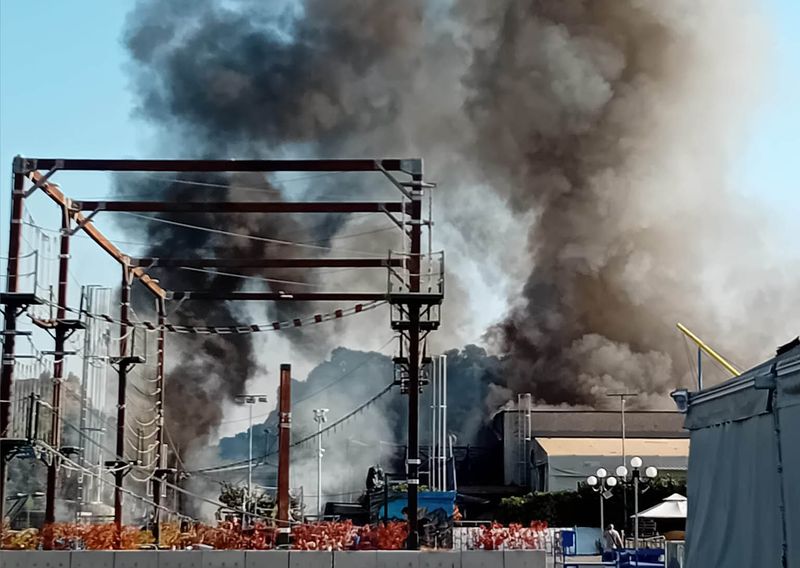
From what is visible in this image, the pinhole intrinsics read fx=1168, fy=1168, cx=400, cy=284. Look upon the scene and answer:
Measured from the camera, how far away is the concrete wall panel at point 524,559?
2477 centimetres

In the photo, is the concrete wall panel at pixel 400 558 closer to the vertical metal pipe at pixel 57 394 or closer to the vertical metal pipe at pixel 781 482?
the vertical metal pipe at pixel 57 394

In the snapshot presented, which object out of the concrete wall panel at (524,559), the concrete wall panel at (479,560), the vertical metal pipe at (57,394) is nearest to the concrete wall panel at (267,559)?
the concrete wall panel at (479,560)

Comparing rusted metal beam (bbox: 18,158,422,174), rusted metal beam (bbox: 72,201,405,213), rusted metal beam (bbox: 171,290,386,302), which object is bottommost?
rusted metal beam (bbox: 171,290,386,302)

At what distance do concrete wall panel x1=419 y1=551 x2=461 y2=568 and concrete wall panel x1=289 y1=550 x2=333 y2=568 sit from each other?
6.43 feet

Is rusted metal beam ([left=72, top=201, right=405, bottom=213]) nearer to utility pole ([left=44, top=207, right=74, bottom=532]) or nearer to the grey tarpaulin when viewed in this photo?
utility pole ([left=44, top=207, right=74, bottom=532])

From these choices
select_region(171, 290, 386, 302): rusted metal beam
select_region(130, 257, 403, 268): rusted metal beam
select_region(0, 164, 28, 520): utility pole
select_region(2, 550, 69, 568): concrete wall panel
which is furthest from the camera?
→ select_region(171, 290, 386, 302): rusted metal beam

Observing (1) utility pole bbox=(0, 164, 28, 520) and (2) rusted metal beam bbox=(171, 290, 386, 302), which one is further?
(2) rusted metal beam bbox=(171, 290, 386, 302)

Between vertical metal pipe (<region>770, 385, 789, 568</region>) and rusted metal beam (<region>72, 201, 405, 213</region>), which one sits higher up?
rusted metal beam (<region>72, 201, 405, 213</region>)

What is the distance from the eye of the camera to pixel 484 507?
6906 cm

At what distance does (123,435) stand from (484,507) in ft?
127

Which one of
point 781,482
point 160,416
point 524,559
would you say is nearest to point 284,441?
point 524,559

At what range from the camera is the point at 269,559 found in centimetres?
2425

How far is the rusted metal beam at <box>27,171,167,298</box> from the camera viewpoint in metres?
29.4

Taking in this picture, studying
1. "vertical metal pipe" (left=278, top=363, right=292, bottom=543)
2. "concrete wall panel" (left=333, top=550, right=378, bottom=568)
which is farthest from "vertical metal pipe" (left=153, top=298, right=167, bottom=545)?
"concrete wall panel" (left=333, top=550, right=378, bottom=568)
